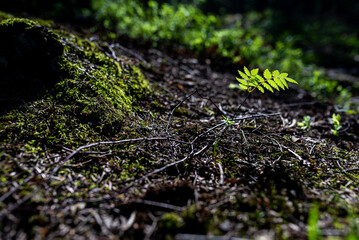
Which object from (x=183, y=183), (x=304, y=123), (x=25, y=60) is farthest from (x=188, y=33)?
(x=183, y=183)

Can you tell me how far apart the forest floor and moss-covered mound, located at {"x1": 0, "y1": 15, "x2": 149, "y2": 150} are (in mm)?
113

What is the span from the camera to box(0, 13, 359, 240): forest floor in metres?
1.17

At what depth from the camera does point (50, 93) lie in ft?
6.57

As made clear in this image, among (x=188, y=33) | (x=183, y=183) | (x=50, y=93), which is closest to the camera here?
(x=183, y=183)

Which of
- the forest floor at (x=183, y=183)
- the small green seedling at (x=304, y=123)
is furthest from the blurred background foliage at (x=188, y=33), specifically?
the forest floor at (x=183, y=183)

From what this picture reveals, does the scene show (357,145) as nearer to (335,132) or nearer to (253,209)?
(335,132)

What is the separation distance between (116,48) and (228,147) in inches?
106

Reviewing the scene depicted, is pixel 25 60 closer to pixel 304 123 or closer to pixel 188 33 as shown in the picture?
pixel 304 123

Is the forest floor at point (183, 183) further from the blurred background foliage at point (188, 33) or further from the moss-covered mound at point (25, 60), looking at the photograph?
the blurred background foliage at point (188, 33)

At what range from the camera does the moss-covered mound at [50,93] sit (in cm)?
171

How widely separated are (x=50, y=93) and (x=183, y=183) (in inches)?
64.1

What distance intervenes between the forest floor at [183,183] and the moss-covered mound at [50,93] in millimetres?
113

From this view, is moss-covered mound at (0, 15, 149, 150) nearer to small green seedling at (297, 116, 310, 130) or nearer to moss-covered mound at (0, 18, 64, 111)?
moss-covered mound at (0, 18, 64, 111)

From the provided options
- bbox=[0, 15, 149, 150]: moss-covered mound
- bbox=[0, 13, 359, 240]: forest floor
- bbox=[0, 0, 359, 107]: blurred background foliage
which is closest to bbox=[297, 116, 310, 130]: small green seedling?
bbox=[0, 13, 359, 240]: forest floor
